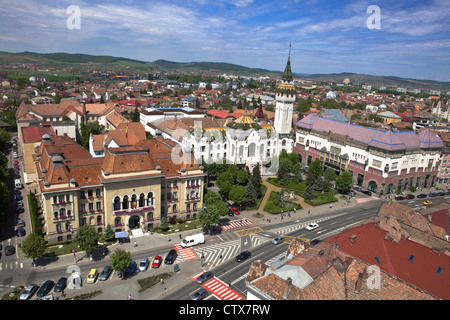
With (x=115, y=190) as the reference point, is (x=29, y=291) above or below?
below

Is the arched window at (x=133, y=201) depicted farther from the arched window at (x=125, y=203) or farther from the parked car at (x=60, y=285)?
the parked car at (x=60, y=285)

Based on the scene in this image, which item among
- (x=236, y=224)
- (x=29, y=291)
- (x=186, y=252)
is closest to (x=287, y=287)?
(x=186, y=252)

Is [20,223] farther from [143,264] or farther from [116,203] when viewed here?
[143,264]

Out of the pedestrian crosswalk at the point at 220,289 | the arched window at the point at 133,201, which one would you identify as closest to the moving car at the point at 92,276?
the pedestrian crosswalk at the point at 220,289

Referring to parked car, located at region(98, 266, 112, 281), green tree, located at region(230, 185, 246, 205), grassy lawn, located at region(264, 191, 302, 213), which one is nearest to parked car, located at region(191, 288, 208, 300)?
parked car, located at region(98, 266, 112, 281)

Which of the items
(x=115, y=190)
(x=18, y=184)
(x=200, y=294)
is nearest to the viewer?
(x=200, y=294)

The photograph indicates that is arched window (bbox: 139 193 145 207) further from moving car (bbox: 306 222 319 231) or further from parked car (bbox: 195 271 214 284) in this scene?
moving car (bbox: 306 222 319 231)

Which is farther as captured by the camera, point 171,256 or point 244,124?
point 244,124

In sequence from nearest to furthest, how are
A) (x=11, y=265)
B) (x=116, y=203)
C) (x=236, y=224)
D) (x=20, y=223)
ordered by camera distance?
(x=11, y=265) → (x=116, y=203) → (x=20, y=223) → (x=236, y=224)
